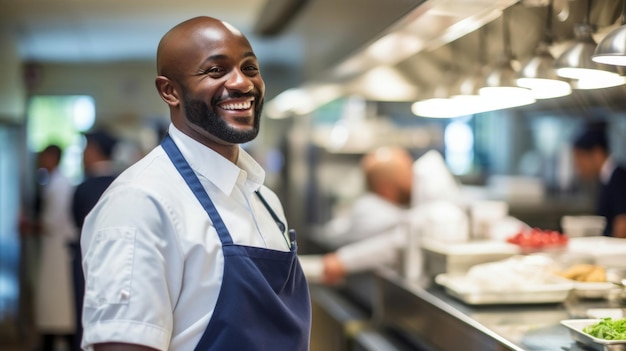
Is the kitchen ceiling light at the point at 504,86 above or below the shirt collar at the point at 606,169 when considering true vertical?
above

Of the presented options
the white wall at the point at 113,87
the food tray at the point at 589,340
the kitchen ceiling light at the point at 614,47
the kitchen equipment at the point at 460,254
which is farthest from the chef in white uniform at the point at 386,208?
the white wall at the point at 113,87

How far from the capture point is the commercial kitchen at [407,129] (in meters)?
2.44

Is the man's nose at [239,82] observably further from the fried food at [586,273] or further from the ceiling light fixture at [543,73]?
the fried food at [586,273]

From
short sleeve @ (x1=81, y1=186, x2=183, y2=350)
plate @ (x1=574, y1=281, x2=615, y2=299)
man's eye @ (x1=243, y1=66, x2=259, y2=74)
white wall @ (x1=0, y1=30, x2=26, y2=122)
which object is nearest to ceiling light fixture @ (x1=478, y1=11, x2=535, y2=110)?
plate @ (x1=574, y1=281, x2=615, y2=299)

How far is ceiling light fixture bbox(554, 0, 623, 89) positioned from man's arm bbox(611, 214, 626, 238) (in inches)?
78.4

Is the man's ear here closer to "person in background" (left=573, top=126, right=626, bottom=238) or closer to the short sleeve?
the short sleeve

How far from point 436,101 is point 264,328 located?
197cm

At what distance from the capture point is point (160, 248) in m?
1.55

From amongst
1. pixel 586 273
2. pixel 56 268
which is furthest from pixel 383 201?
pixel 56 268

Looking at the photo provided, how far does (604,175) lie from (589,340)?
4051 mm

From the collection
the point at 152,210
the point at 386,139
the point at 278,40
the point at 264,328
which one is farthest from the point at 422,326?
the point at 278,40

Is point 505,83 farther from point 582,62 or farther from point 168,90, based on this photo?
point 168,90

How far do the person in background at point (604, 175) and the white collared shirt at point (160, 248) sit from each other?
9.62ft

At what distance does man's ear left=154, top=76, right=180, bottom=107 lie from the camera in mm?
1714
